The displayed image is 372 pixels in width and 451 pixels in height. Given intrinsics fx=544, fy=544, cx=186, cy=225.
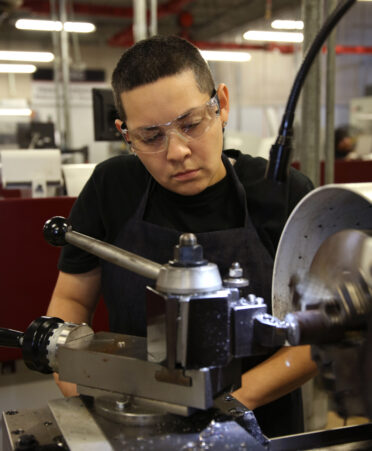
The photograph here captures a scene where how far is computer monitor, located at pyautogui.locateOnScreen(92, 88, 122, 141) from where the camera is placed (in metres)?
2.35

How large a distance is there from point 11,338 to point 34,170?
192 cm

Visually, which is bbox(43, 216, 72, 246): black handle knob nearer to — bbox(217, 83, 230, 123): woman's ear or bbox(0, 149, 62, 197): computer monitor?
bbox(217, 83, 230, 123): woman's ear

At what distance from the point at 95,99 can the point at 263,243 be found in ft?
4.88

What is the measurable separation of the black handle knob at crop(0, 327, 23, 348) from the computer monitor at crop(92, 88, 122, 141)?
1699 millimetres

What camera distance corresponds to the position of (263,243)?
3.66 ft

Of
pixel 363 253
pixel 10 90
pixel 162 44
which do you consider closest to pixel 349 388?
pixel 363 253

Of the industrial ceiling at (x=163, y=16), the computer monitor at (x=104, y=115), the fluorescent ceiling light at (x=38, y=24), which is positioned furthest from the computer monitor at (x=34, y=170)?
the industrial ceiling at (x=163, y=16)

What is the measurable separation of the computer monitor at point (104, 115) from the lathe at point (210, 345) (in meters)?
1.75

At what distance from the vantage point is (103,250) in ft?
2.10

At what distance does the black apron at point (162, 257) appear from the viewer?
1.09m

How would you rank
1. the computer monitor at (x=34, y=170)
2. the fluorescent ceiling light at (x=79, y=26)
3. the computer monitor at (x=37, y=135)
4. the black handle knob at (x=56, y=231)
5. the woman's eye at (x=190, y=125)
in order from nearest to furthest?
the black handle knob at (x=56, y=231) < the woman's eye at (x=190, y=125) < the computer monitor at (x=34, y=170) < the computer monitor at (x=37, y=135) < the fluorescent ceiling light at (x=79, y=26)

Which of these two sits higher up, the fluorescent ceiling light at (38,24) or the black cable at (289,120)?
the fluorescent ceiling light at (38,24)

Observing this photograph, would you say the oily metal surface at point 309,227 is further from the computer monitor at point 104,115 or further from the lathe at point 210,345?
the computer monitor at point 104,115

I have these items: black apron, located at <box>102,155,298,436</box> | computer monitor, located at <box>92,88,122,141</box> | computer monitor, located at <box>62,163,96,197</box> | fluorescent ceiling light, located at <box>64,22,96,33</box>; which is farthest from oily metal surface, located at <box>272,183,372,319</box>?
fluorescent ceiling light, located at <box>64,22,96,33</box>
